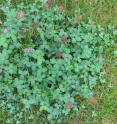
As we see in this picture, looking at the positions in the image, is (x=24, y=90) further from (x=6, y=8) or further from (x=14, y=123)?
(x=6, y=8)

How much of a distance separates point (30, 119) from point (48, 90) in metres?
0.29

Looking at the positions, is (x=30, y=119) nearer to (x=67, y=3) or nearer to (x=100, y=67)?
(x=100, y=67)

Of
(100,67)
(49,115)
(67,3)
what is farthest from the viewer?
(67,3)

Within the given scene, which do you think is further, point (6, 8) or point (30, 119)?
point (6, 8)

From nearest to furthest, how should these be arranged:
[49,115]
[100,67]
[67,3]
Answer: [49,115] < [100,67] < [67,3]

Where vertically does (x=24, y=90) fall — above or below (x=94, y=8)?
below

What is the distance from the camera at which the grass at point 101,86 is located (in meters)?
3.14

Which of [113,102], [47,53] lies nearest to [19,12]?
[47,53]

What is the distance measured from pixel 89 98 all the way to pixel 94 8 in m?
0.94

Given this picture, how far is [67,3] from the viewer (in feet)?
11.6

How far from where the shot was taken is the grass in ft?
10.3

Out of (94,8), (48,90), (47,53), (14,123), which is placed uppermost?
(94,8)

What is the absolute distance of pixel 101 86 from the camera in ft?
10.7

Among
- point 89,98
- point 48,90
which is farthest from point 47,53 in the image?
point 89,98
